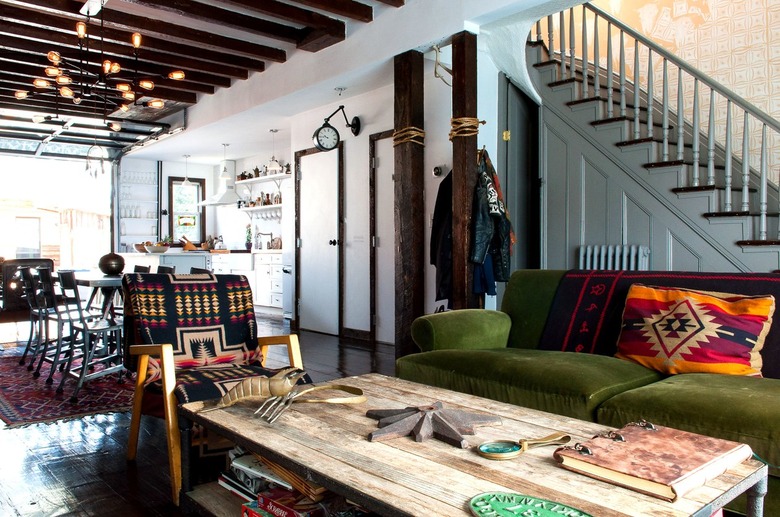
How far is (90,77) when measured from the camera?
6.98m

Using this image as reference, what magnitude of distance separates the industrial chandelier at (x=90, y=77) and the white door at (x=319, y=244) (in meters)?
1.82

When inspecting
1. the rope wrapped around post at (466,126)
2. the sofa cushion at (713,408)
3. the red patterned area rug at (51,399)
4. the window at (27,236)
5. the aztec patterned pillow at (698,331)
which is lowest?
the red patterned area rug at (51,399)

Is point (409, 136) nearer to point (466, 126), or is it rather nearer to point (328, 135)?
point (466, 126)

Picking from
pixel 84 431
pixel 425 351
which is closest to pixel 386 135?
pixel 425 351

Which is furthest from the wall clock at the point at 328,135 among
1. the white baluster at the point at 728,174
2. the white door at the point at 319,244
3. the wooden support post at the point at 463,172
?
the white baluster at the point at 728,174

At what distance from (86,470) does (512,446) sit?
6.80ft

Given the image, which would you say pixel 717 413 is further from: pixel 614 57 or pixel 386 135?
pixel 614 57

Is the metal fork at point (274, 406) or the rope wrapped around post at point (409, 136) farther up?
the rope wrapped around post at point (409, 136)

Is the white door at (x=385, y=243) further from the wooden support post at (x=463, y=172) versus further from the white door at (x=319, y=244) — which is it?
the wooden support post at (x=463, y=172)

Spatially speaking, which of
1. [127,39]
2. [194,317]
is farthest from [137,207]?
[194,317]

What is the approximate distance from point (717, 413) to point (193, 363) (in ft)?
7.23

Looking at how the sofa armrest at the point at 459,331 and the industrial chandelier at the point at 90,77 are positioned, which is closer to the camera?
the sofa armrest at the point at 459,331

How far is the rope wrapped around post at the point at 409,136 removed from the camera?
485cm

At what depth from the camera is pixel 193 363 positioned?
286 centimetres
